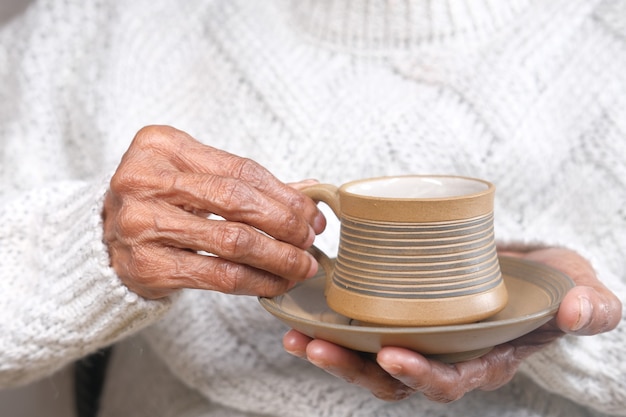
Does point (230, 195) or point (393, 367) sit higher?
point (230, 195)

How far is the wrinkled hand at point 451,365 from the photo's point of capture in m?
0.59

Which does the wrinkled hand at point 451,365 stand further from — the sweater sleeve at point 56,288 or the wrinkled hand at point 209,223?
the sweater sleeve at point 56,288

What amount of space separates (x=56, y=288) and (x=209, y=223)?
11.3 inches

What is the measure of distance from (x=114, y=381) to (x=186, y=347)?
1.02 feet

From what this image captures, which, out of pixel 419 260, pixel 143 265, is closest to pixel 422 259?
pixel 419 260

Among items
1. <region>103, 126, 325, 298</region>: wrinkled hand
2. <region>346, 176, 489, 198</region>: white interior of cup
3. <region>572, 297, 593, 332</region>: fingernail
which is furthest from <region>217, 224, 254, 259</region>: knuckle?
<region>572, 297, 593, 332</region>: fingernail

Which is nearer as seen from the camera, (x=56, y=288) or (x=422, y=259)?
(x=422, y=259)

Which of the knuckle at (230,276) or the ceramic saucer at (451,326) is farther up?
the knuckle at (230,276)

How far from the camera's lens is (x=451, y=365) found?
2.10 feet

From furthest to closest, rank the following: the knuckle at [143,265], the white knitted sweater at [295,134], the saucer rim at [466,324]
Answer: the white knitted sweater at [295,134]
the knuckle at [143,265]
the saucer rim at [466,324]

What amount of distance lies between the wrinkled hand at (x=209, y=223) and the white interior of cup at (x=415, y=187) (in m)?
0.06

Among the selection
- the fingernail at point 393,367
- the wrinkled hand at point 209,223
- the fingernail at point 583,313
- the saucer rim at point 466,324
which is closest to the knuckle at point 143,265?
the wrinkled hand at point 209,223

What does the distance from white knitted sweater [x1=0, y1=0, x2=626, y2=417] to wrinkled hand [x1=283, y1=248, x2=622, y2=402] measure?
118 mm

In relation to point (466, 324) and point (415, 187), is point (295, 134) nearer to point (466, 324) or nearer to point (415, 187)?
point (415, 187)
